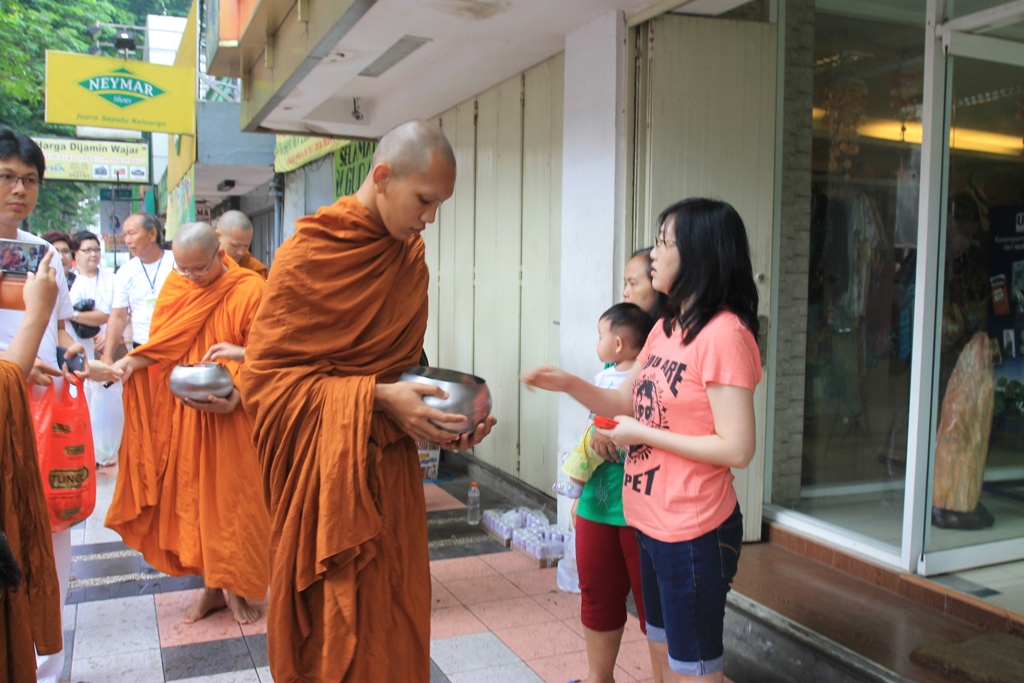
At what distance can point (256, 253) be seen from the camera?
778 inches

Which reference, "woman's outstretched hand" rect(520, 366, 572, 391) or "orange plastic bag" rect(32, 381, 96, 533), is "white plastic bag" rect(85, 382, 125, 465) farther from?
"woman's outstretched hand" rect(520, 366, 572, 391)

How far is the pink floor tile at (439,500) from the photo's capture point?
6.14 metres

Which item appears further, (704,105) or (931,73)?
(704,105)

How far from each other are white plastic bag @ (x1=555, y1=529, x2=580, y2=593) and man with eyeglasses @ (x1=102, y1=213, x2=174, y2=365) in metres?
3.31

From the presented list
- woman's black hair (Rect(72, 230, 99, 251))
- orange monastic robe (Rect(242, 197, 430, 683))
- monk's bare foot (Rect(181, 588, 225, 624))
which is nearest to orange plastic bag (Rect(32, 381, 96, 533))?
monk's bare foot (Rect(181, 588, 225, 624))

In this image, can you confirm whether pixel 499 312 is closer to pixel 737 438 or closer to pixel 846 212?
pixel 846 212

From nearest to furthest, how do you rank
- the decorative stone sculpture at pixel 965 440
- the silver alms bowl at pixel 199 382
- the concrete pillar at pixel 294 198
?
the silver alms bowl at pixel 199 382
the decorative stone sculpture at pixel 965 440
the concrete pillar at pixel 294 198

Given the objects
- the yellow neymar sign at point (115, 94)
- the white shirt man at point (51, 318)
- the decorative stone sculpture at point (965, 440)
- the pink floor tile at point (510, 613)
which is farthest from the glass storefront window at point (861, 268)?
the yellow neymar sign at point (115, 94)

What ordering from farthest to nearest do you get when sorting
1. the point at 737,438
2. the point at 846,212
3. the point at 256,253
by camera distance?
1. the point at 256,253
2. the point at 846,212
3. the point at 737,438

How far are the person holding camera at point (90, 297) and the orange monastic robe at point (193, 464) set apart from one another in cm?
345

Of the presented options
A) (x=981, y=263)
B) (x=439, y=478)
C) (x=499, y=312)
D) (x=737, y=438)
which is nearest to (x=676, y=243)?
(x=737, y=438)

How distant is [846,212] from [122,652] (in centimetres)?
444

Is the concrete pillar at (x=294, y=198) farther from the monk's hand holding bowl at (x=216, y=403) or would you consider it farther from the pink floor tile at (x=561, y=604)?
the pink floor tile at (x=561, y=604)

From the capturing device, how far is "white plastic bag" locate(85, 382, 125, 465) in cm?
668
